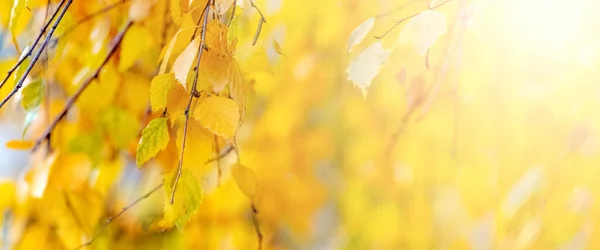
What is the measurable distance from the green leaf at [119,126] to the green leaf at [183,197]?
18 centimetres

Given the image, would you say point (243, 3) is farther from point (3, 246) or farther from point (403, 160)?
point (3, 246)

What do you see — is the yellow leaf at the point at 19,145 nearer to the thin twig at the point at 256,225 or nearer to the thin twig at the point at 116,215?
the thin twig at the point at 116,215

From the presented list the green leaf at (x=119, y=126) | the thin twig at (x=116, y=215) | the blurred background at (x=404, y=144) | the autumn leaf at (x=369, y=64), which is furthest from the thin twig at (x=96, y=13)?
the autumn leaf at (x=369, y=64)

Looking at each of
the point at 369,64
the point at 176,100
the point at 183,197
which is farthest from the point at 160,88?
the point at 369,64

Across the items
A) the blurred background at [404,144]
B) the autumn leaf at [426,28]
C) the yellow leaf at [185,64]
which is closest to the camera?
the yellow leaf at [185,64]

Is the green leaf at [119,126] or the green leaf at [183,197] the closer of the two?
the green leaf at [183,197]

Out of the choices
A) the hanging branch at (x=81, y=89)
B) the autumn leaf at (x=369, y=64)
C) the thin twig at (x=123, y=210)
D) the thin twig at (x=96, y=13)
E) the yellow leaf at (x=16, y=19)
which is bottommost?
the thin twig at (x=123, y=210)

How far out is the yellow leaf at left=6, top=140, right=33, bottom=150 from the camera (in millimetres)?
840

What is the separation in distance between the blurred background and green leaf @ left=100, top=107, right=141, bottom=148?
0.03m

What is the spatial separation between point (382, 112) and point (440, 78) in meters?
0.09

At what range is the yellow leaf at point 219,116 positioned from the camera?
1.95 ft

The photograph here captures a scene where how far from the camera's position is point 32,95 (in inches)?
32.3

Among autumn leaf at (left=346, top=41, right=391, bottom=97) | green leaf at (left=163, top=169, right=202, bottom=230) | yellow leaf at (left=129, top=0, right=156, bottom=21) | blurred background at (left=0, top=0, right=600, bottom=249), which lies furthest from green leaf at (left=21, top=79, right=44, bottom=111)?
autumn leaf at (left=346, top=41, right=391, bottom=97)

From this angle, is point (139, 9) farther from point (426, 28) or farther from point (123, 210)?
point (426, 28)
